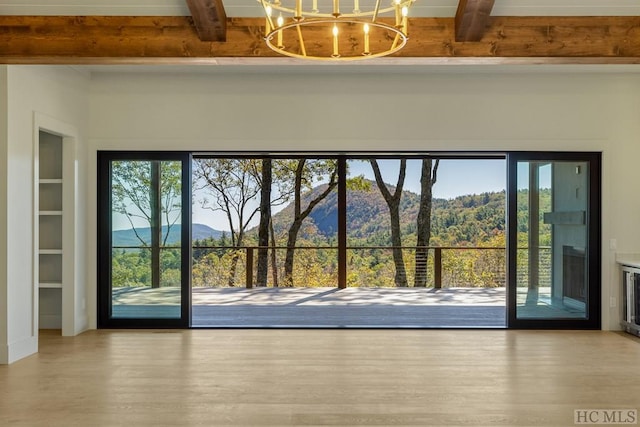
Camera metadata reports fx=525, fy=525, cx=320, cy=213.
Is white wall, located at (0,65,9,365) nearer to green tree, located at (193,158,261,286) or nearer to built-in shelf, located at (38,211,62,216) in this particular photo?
built-in shelf, located at (38,211,62,216)

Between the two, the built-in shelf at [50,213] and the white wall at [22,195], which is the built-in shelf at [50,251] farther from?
the white wall at [22,195]

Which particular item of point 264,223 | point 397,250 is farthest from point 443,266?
point 264,223

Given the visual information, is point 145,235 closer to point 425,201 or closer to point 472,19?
point 472,19

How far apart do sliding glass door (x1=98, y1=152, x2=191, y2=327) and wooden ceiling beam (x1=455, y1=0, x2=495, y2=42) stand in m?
3.50

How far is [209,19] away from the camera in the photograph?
4.31m

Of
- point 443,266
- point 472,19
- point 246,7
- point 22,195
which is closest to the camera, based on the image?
point 472,19

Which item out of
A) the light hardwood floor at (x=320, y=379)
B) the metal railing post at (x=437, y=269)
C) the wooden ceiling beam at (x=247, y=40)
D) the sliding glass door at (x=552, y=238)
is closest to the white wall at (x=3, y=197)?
the wooden ceiling beam at (x=247, y=40)

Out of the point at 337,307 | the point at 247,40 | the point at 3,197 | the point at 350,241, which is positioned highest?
the point at 247,40

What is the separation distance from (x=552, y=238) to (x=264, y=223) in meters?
6.17

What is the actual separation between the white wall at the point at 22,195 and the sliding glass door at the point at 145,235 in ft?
3.59

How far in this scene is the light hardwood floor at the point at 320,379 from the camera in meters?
3.52

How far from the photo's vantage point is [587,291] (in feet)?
20.5

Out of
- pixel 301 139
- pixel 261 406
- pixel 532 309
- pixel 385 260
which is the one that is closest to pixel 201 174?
pixel 385 260

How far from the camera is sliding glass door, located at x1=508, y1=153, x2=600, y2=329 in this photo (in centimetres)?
625
